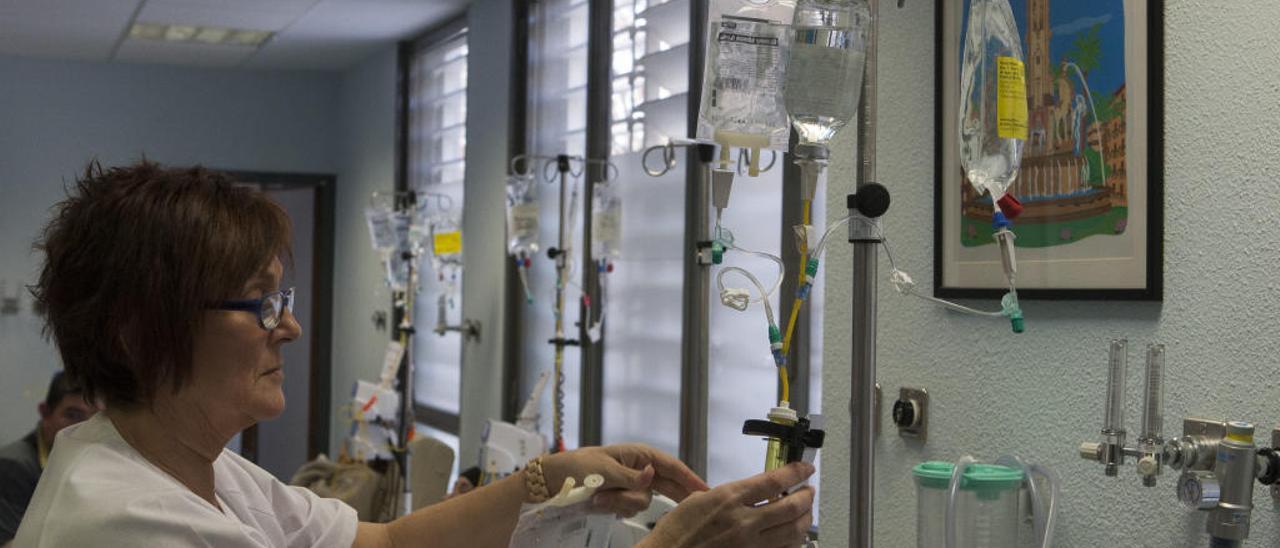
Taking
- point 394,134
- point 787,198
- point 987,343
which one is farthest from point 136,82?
point 987,343

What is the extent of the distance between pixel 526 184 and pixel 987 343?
98.3 inches

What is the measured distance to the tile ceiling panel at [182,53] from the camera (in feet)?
23.6

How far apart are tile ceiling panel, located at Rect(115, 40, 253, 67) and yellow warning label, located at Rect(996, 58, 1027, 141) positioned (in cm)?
614

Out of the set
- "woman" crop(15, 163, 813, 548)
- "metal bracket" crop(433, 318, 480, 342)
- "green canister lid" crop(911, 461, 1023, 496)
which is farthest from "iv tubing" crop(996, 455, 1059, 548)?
"metal bracket" crop(433, 318, 480, 342)

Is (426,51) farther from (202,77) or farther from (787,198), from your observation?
(787,198)

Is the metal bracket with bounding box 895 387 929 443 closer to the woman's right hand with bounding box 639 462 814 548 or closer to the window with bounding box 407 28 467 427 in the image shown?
the woman's right hand with bounding box 639 462 814 548

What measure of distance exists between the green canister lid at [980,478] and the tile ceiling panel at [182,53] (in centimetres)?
589

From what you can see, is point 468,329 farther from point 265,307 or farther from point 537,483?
point 265,307

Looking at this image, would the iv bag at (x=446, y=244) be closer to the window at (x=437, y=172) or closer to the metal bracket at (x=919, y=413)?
the window at (x=437, y=172)

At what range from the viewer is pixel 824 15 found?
5.45 ft

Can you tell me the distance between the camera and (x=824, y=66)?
64.7 inches

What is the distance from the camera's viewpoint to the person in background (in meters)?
3.40

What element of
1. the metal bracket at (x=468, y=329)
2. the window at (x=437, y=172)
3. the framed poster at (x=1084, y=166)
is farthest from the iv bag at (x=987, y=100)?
the window at (x=437, y=172)

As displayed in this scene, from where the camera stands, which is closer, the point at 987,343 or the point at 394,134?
the point at 987,343
